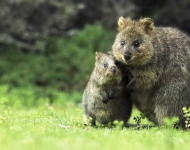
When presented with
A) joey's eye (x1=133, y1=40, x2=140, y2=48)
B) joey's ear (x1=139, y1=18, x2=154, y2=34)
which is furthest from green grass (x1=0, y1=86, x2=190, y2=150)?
joey's ear (x1=139, y1=18, x2=154, y2=34)

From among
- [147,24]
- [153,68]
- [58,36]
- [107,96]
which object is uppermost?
[58,36]

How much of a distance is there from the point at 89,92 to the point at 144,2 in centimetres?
1493

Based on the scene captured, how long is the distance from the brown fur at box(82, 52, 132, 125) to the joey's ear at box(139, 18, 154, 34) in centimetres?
99

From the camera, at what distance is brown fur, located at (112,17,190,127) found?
463 inches

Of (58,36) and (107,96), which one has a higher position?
(58,36)

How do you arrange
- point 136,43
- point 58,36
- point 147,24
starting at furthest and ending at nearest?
point 58,36, point 147,24, point 136,43

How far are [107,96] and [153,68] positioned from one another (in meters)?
1.19

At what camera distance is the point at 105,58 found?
12.2 metres

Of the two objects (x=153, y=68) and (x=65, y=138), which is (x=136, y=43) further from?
(x=65, y=138)

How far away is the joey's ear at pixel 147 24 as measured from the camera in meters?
12.1

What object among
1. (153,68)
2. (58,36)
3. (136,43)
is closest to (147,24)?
(136,43)

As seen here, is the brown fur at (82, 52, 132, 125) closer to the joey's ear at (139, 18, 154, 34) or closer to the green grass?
the joey's ear at (139, 18, 154, 34)

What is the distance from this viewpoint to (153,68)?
39.0 ft

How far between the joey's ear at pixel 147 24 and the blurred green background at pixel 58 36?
8.72 m
